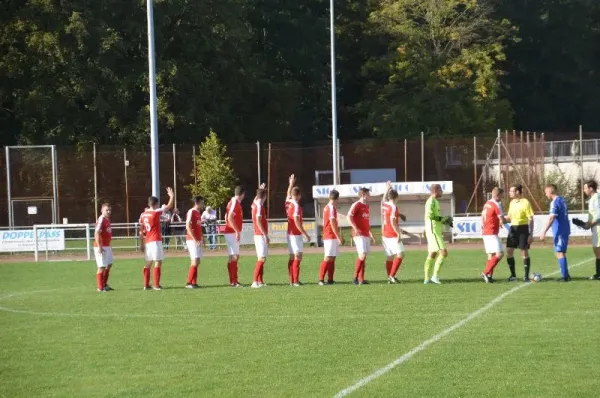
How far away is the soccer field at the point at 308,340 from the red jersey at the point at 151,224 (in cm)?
116

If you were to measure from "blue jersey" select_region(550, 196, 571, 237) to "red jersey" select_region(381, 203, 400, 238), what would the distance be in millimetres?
3106

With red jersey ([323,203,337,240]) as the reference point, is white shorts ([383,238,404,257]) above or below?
below

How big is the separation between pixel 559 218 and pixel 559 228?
227 millimetres

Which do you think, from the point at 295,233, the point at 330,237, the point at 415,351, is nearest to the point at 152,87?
the point at 295,233

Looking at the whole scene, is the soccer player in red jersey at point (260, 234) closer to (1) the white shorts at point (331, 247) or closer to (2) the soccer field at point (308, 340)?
(2) the soccer field at point (308, 340)

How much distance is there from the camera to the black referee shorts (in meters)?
23.4

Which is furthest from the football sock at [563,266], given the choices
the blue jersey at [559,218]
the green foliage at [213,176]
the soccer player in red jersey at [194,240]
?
the green foliage at [213,176]

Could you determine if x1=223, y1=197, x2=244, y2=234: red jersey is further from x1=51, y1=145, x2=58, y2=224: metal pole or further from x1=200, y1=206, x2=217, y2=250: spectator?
x1=51, y1=145, x2=58, y2=224: metal pole

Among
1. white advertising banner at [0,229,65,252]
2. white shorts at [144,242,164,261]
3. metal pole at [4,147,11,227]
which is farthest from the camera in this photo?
metal pole at [4,147,11,227]

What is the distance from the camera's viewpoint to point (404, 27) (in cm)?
6681

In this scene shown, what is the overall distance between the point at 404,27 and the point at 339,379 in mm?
56714

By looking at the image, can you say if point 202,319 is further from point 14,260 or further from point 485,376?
point 14,260

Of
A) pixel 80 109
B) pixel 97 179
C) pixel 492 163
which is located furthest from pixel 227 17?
pixel 492 163

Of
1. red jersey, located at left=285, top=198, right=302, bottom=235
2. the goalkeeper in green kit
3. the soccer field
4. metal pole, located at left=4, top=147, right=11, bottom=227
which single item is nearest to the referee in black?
the soccer field
